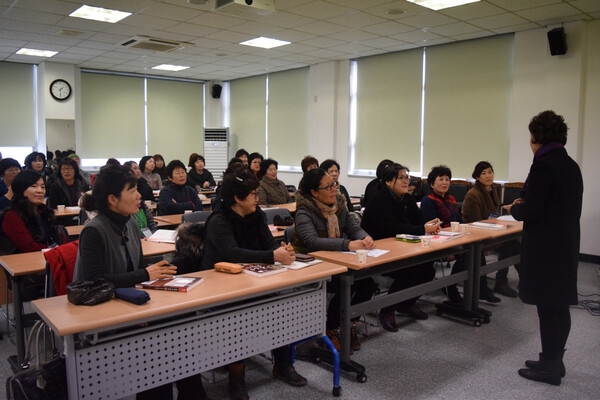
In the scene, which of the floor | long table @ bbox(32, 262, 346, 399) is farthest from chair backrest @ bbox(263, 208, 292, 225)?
long table @ bbox(32, 262, 346, 399)

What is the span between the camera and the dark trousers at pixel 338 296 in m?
3.20

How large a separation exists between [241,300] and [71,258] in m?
0.93

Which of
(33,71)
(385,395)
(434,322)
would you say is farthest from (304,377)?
(33,71)

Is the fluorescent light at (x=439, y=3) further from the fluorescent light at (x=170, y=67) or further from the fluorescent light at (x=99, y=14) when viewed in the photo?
the fluorescent light at (x=170, y=67)

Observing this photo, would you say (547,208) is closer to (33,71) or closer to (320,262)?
(320,262)

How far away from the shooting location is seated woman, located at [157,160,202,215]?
215 inches

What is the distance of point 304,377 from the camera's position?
3057 mm

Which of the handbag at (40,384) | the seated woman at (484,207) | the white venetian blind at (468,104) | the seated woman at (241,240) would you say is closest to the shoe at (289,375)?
the seated woman at (241,240)

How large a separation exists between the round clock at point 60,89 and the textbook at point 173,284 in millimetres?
8562

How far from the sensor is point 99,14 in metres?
6.13

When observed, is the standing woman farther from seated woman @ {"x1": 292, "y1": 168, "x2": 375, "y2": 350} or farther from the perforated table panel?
the perforated table panel

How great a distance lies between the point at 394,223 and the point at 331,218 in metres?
0.74

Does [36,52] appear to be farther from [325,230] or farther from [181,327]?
[181,327]

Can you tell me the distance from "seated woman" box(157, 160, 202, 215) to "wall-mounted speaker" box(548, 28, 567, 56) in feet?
16.0
